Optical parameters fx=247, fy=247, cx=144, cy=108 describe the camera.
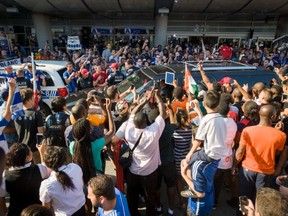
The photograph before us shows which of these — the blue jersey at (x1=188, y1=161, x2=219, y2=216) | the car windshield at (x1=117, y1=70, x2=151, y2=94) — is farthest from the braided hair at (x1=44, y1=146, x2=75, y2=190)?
the car windshield at (x1=117, y1=70, x2=151, y2=94)

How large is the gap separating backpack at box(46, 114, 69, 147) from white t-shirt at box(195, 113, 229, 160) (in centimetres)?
177

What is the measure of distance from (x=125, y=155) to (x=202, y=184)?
1.02 metres

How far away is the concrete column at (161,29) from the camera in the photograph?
16625 millimetres

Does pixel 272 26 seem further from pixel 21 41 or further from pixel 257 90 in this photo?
pixel 21 41

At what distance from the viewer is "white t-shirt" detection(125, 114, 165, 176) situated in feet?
9.46

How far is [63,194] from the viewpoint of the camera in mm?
2260

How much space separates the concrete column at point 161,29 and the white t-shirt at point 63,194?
621 inches

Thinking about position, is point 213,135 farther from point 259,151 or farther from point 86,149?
point 86,149

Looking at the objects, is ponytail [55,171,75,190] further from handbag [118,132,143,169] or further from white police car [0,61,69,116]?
white police car [0,61,69,116]

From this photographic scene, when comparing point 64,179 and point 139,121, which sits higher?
point 139,121

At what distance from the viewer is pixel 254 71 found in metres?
6.16

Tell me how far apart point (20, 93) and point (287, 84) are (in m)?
4.25

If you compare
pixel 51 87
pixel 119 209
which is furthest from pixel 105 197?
pixel 51 87

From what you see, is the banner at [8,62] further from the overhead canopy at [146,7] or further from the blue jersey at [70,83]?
the overhead canopy at [146,7]
